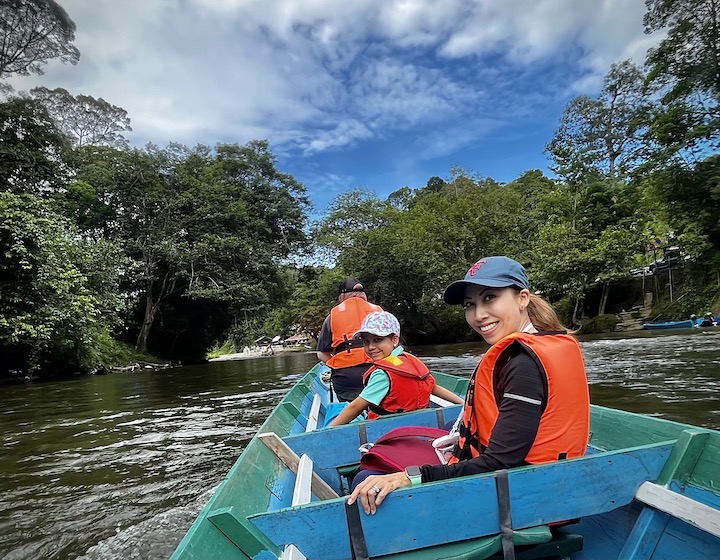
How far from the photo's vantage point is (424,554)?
180 cm

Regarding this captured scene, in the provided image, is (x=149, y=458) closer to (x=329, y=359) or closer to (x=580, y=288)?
(x=329, y=359)

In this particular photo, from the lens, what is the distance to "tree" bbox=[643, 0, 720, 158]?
1571 cm

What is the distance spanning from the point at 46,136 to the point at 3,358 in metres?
9.34

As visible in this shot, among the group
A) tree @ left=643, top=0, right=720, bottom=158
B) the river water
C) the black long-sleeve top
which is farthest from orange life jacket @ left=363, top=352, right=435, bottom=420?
tree @ left=643, top=0, right=720, bottom=158

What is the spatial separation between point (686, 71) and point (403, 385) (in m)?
18.3

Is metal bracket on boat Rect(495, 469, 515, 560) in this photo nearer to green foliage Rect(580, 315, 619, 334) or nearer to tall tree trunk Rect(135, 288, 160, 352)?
green foliage Rect(580, 315, 619, 334)

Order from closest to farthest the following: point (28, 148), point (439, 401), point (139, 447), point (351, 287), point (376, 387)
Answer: point (376, 387), point (439, 401), point (351, 287), point (139, 447), point (28, 148)

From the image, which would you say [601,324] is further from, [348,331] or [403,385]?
[403,385]

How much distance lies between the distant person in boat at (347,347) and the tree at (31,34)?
2241 centimetres

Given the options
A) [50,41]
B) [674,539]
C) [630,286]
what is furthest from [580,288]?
[50,41]

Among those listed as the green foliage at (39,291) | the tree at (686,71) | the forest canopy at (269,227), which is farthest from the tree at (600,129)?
the green foliage at (39,291)

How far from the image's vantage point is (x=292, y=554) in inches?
71.2

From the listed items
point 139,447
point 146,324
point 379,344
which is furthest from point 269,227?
A: point 379,344

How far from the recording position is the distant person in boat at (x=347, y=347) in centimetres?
495
